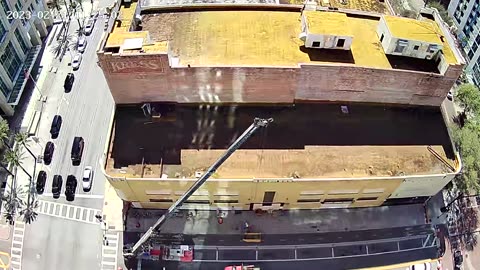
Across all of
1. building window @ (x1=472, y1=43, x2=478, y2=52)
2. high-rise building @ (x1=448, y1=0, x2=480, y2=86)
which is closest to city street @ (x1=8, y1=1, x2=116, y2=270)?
high-rise building @ (x1=448, y1=0, x2=480, y2=86)

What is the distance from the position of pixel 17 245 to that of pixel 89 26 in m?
46.7

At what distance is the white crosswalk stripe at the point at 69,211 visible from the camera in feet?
268

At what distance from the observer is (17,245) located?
79.4 metres

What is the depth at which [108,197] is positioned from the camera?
8356cm

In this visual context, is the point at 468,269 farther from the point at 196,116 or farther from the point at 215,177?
the point at 196,116

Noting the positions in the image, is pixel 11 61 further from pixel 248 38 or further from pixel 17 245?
pixel 248 38

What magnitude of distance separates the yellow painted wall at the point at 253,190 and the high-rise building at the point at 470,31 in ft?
124

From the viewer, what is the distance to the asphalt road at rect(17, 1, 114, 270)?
78.2 metres

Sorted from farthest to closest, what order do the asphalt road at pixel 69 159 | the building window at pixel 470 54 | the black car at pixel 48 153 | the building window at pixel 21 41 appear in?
1. the building window at pixel 470 54
2. the building window at pixel 21 41
3. the black car at pixel 48 153
4. the asphalt road at pixel 69 159

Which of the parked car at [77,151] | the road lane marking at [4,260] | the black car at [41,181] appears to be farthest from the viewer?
the parked car at [77,151]

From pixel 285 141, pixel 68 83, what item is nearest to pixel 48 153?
pixel 68 83

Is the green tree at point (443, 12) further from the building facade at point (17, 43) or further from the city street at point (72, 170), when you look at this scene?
the building facade at point (17, 43)

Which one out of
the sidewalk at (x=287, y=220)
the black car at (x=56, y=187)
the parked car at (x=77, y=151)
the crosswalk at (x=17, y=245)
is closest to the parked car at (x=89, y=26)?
the parked car at (x=77, y=151)

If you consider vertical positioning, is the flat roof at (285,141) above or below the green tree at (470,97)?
below
